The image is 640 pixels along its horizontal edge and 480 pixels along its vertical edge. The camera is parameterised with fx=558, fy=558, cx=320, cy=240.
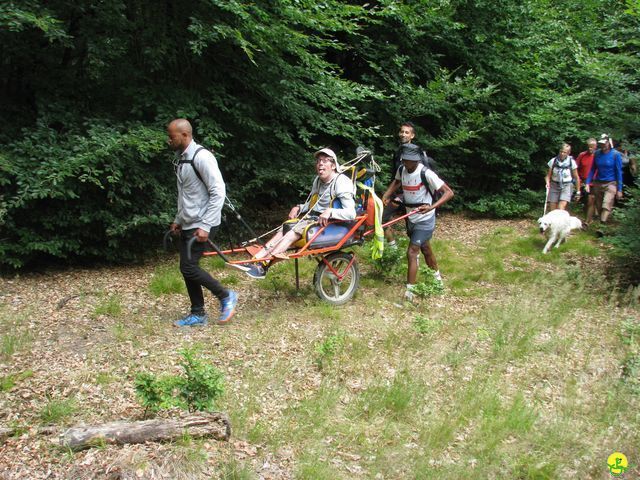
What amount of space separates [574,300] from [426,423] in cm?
401

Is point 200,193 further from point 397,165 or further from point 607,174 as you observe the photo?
point 607,174

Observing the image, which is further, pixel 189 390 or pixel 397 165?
pixel 397 165

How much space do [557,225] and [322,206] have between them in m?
5.58

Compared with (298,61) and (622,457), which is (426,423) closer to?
(622,457)

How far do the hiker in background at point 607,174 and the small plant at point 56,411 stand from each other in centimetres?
1103

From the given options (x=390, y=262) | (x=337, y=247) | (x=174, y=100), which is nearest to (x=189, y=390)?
(x=337, y=247)

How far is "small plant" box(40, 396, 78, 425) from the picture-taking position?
3.94 meters

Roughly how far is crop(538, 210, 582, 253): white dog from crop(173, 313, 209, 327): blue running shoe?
681 centimetres

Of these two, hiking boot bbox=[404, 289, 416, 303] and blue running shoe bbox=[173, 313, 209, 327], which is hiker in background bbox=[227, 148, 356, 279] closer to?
blue running shoe bbox=[173, 313, 209, 327]

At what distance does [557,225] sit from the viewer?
10148 millimetres

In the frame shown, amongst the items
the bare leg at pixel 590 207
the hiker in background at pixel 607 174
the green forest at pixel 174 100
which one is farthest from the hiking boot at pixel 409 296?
the bare leg at pixel 590 207

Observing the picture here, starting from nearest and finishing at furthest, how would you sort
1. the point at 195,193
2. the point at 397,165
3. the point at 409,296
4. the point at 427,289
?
the point at 195,193
the point at 427,289
the point at 409,296
the point at 397,165

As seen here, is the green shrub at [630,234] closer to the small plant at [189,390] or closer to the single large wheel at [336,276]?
the single large wheel at [336,276]

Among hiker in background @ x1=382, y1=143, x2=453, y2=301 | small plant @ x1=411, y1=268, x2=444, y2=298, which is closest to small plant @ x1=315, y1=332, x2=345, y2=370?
small plant @ x1=411, y1=268, x2=444, y2=298
